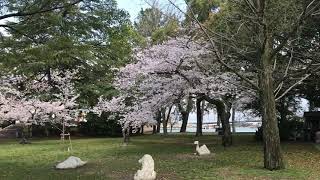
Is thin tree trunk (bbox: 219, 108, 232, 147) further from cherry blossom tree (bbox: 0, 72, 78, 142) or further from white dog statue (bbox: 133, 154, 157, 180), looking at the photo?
cherry blossom tree (bbox: 0, 72, 78, 142)

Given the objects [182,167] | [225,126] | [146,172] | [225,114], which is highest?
[225,114]

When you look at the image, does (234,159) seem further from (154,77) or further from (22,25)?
(22,25)

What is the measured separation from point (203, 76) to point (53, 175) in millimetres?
9406

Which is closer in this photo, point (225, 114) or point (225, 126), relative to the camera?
point (225, 126)

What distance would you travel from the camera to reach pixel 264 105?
47.6 ft

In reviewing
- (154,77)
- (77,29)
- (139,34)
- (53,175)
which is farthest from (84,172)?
(139,34)

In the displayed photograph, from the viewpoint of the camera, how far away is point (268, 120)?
47.1 ft

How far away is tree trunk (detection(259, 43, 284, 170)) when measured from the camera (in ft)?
46.6

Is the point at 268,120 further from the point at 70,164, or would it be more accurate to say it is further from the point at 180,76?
the point at 180,76

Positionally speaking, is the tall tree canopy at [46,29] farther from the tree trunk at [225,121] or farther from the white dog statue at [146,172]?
the tree trunk at [225,121]

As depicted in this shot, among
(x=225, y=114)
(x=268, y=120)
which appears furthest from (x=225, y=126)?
(x=268, y=120)

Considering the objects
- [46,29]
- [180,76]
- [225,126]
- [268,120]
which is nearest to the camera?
[46,29]

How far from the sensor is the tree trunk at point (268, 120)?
14219 millimetres

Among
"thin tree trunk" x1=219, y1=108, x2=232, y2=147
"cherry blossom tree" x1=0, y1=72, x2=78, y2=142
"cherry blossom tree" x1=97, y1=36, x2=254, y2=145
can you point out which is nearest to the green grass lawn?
"thin tree trunk" x1=219, y1=108, x2=232, y2=147
